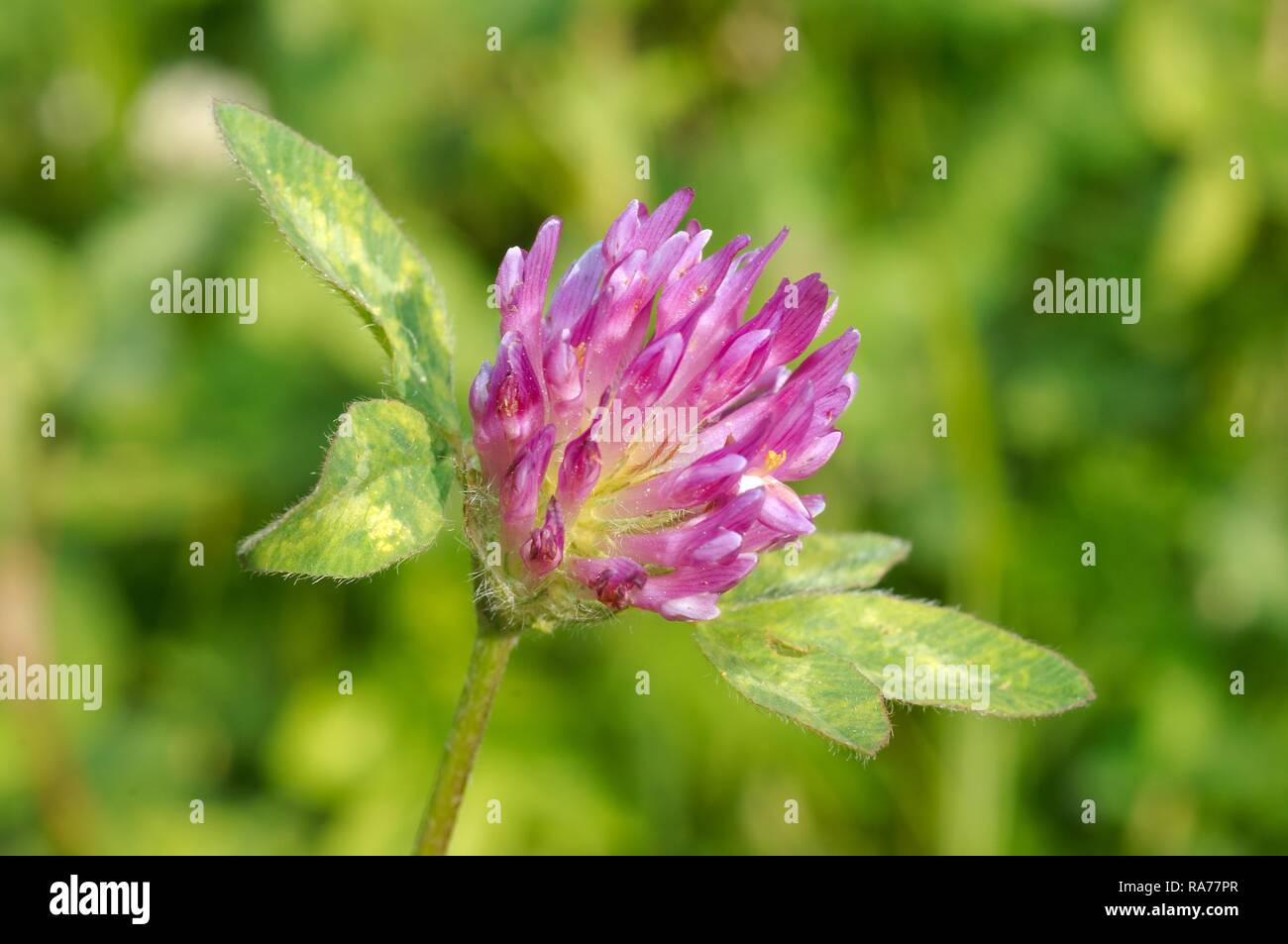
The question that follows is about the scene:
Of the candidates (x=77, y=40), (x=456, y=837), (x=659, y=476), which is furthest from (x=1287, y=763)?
(x=77, y=40)

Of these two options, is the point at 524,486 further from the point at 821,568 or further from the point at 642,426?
the point at 821,568

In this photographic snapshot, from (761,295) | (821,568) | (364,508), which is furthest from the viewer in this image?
(761,295)

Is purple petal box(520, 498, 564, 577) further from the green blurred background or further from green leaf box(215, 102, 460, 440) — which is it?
the green blurred background

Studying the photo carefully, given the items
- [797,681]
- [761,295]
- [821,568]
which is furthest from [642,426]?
[761,295]

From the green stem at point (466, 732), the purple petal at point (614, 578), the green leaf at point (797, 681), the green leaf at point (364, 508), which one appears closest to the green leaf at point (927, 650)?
the green leaf at point (797, 681)

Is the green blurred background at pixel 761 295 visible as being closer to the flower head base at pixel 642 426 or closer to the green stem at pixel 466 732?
the green stem at pixel 466 732

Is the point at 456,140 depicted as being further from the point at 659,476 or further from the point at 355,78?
the point at 659,476
